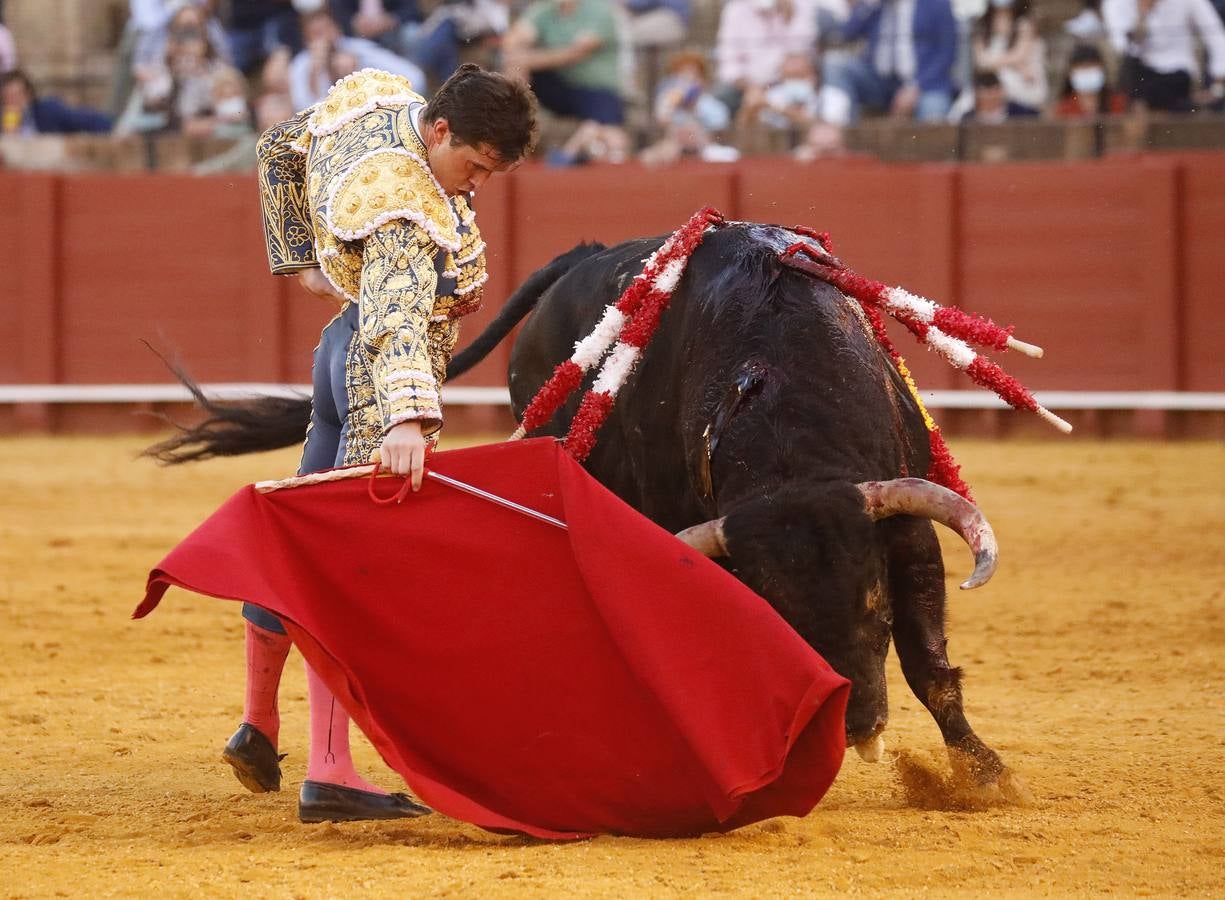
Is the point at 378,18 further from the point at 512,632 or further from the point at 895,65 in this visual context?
the point at 512,632

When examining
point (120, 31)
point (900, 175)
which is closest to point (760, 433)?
point (900, 175)

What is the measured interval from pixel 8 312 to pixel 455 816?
7513 millimetres

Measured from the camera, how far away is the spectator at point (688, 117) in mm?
8984

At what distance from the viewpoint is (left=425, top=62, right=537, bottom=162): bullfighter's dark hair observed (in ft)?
8.43

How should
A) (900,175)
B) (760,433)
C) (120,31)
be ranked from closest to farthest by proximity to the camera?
(760,433) → (900,175) → (120,31)

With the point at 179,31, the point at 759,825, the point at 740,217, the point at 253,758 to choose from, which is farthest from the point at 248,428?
the point at 179,31

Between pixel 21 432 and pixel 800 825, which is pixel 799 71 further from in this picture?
pixel 800 825

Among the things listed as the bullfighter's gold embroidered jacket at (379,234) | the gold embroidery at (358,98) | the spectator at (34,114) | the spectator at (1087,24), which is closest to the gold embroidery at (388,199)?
the bullfighter's gold embroidered jacket at (379,234)

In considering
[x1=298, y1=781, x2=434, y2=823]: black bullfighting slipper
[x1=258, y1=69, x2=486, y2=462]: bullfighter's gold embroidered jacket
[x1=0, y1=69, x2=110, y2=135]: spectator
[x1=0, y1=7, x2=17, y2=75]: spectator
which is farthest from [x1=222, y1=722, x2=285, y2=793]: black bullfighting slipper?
[x1=0, y1=7, x2=17, y2=75]: spectator

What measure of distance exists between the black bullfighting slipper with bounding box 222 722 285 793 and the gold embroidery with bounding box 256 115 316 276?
81 cm

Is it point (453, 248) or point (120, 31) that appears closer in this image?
point (453, 248)

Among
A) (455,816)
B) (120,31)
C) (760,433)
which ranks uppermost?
(120,31)

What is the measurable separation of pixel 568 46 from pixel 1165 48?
290cm

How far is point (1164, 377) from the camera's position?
27.6ft
